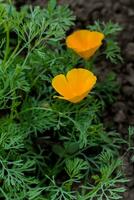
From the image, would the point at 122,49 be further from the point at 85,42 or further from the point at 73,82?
the point at 73,82

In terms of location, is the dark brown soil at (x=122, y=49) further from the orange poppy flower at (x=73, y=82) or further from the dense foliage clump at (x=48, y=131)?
the orange poppy flower at (x=73, y=82)

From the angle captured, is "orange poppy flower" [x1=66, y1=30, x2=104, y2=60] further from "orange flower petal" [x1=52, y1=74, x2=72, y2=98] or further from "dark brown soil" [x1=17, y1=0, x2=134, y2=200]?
"dark brown soil" [x1=17, y1=0, x2=134, y2=200]

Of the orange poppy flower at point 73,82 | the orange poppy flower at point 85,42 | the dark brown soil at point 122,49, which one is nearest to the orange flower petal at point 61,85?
the orange poppy flower at point 73,82

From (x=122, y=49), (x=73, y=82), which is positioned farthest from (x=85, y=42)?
(x=122, y=49)

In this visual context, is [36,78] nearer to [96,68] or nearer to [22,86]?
[22,86]

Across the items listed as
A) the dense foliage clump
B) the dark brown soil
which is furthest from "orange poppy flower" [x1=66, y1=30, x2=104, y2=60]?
the dark brown soil
